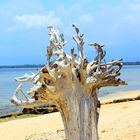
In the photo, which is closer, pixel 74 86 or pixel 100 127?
pixel 74 86

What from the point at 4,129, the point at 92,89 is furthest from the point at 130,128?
the point at 4,129

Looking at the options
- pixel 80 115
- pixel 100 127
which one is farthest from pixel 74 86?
pixel 100 127

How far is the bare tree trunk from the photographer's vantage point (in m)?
7.84

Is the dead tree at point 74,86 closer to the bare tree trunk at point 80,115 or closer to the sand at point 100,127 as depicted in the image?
the bare tree trunk at point 80,115

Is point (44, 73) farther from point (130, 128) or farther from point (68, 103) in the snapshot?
point (130, 128)

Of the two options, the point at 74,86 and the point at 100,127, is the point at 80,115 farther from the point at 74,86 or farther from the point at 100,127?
the point at 100,127

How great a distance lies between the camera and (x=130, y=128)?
1337 cm

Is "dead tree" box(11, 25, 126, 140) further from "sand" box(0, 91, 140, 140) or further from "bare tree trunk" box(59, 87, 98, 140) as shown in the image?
"sand" box(0, 91, 140, 140)

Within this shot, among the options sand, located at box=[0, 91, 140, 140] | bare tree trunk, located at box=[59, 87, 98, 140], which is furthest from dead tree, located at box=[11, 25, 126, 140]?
sand, located at box=[0, 91, 140, 140]

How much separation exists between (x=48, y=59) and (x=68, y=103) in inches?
30.9

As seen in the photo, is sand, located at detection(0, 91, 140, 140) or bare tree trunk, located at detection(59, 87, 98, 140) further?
sand, located at detection(0, 91, 140, 140)

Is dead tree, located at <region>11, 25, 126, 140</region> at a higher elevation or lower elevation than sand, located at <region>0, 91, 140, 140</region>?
lower

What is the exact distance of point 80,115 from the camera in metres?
7.85

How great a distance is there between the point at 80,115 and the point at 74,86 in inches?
18.5
